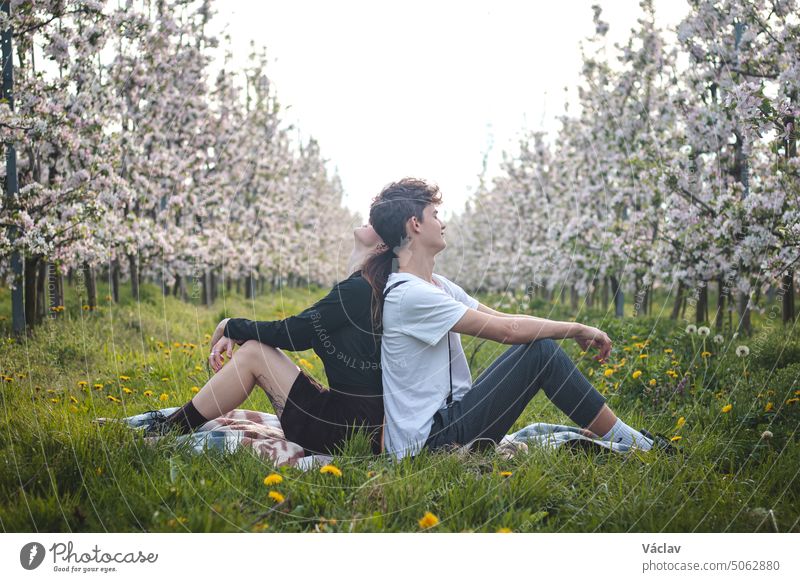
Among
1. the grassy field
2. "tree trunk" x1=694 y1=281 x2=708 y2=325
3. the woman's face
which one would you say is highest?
the woman's face

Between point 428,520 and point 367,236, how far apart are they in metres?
1.70

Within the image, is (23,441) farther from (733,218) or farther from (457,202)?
(733,218)

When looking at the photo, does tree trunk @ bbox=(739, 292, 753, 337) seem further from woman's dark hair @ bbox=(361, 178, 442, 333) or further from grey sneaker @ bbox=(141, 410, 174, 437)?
grey sneaker @ bbox=(141, 410, 174, 437)

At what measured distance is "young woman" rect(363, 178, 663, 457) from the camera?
343 cm

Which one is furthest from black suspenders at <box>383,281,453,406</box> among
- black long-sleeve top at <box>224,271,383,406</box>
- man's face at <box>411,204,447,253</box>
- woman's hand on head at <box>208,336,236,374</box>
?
woman's hand on head at <box>208,336,236,374</box>

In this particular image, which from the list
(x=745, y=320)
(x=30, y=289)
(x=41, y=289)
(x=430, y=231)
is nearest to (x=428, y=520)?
(x=430, y=231)

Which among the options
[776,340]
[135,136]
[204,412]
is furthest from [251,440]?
[135,136]

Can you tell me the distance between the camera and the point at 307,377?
375cm

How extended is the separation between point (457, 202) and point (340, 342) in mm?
1341

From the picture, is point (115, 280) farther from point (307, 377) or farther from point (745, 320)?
point (745, 320)

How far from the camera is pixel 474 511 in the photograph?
2928mm

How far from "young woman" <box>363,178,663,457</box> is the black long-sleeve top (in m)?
0.09

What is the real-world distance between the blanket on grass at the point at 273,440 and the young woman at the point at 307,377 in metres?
0.10
